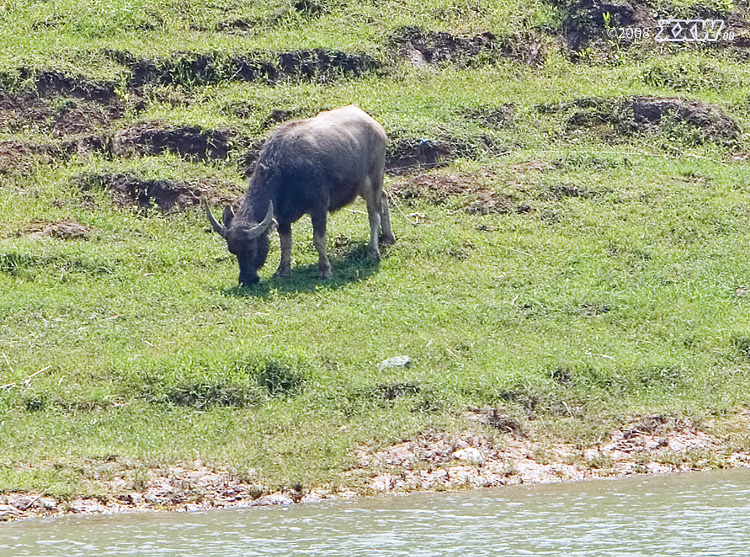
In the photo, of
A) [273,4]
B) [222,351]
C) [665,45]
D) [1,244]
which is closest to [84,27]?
[273,4]

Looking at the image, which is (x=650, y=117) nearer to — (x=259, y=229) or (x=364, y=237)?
(x=364, y=237)

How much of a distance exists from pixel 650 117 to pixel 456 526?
32.6ft

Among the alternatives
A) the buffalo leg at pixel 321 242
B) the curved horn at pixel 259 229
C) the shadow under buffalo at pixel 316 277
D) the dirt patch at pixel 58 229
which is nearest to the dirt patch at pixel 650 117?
the shadow under buffalo at pixel 316 277

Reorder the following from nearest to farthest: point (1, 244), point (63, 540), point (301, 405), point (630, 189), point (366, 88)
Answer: point (63, 540) → point (301, 405) → point (1, 244) → point (630, 189) → point (366, 88)

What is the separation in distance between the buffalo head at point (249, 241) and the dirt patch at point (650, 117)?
5.62m

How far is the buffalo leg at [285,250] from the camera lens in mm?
13414

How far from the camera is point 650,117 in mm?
16969

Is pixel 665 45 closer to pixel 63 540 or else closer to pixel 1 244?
pixel 1 244

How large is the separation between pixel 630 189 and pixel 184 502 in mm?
7913

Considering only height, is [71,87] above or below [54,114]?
above

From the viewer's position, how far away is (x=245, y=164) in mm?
16219

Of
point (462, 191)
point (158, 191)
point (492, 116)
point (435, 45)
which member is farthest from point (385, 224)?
point (435, 45)

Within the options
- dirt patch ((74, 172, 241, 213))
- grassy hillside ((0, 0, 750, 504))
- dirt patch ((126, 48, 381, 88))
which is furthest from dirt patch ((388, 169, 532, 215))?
dirt patch ((126, 48, 381, 88))

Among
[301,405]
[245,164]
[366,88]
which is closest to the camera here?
[301,405]
